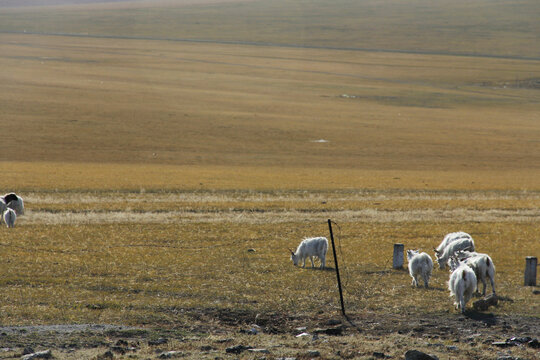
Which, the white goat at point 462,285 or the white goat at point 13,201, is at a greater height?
the white goat at point 13,201

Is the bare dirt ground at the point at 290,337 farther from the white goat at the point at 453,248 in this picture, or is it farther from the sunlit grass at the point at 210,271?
the white goat at the point at 453,248

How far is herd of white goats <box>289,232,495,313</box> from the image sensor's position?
1280 cm

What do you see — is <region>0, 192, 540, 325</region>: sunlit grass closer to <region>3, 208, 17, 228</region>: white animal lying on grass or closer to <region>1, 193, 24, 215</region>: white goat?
<region>3, 208, 17, 228</region>: white animal lying on grass

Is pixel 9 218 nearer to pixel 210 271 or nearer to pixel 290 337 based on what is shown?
pixel 210 271

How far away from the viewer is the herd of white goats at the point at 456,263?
12.8 metres

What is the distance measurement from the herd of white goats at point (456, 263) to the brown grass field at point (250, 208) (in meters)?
0.47

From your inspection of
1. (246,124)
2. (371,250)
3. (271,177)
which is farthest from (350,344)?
(246,124)

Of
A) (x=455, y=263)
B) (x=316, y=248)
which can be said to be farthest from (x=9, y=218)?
(x=455, y=263)

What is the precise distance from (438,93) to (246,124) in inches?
1976

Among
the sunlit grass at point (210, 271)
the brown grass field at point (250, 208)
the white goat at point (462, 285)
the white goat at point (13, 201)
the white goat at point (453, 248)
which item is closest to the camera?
the brown grass field at point (250, 208)

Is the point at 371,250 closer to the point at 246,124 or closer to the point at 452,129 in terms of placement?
the point at 246,124

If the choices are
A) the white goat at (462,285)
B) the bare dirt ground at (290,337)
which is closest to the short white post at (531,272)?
the white goat at (462,285)

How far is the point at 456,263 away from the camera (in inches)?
610

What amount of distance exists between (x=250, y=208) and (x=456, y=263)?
16.5 m
